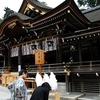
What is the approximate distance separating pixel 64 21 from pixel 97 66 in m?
3.89

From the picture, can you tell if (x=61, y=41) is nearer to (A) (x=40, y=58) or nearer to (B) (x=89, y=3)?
(A) (x=40, y=58)

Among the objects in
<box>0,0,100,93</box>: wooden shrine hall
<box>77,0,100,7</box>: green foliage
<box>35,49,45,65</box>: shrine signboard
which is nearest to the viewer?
<box>0,0,100,93</box>: wooden shrine hall

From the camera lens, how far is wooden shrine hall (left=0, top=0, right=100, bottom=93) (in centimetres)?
1062

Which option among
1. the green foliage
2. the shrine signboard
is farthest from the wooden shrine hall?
the green foliage

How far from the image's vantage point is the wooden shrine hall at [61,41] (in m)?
10.6

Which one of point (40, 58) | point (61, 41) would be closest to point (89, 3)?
point (61, 41)

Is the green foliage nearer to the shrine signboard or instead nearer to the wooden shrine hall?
the wooden shrine hall

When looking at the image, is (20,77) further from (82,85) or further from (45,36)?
(45,36)

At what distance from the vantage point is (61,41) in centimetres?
1248

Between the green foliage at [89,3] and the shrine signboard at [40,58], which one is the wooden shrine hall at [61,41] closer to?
the shrine signboard at [40,58]

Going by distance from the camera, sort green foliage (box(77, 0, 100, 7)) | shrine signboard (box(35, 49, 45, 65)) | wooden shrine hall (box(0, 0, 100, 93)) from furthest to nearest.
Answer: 1. green foliage (box(77, 0, 100, 7))
2. shrine signboard (box(35, 49, 45, 65))
3. wooden shrine hall (box(0, 0, 100, 93))

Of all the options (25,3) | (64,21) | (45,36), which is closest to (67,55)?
(45,36)

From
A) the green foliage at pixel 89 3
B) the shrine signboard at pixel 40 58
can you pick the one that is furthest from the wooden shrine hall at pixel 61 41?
the green foliage at pixel 89 3

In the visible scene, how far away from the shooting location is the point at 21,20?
45.8 feet
